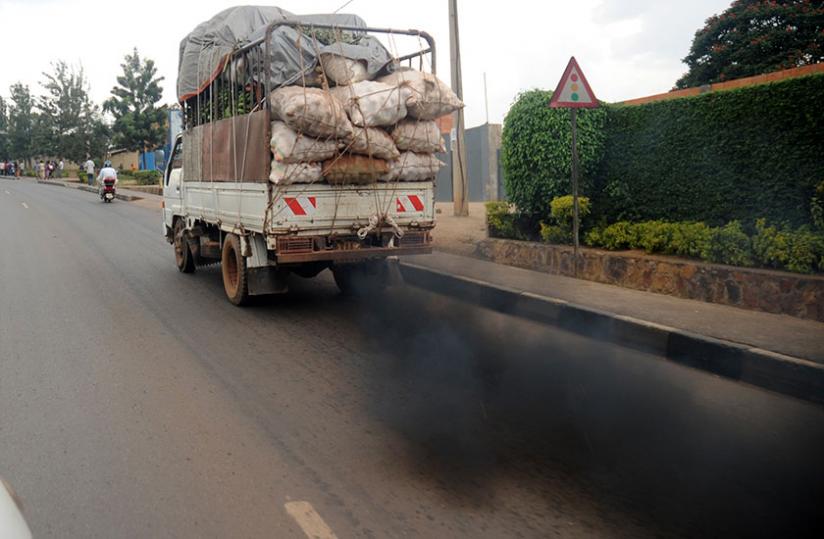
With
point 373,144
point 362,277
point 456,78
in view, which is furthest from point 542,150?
point 456,78

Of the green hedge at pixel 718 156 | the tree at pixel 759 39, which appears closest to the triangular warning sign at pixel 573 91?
the green hedge at pixel 718 156

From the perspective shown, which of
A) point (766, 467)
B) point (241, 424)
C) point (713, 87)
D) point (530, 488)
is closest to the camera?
point (530, 488)

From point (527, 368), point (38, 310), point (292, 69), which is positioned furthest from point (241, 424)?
point (38, 310)

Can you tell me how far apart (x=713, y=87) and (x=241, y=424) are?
24.0ft

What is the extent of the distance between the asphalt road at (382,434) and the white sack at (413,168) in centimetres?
154

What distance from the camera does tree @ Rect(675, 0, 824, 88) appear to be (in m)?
17.8

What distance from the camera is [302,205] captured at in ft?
24.8

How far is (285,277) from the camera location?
836 cm

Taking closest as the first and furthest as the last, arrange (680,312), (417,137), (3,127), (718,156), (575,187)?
(680,312) → (417,137) → (718,156) → (575,187) → (3,127)

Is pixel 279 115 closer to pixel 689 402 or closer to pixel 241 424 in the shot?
pixel 241 424

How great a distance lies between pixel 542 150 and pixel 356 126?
369 centimetres

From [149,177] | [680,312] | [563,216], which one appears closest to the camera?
[680,312]

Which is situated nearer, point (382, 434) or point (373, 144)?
point (382, 434)

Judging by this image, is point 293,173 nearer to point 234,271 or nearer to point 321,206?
point 321,206
